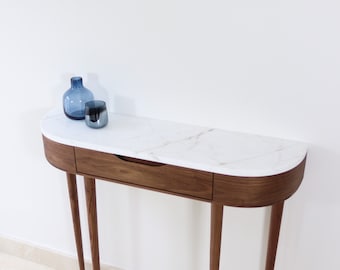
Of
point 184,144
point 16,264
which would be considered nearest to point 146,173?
point 184,144

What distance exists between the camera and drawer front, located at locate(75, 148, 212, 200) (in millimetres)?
1240

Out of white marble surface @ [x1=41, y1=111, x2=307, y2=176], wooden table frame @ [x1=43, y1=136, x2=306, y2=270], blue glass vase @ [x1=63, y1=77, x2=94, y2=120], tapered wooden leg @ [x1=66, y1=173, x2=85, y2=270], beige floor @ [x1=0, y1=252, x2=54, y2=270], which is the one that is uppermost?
blue glass vase @ [x1=63, y1=77, x2=94, y2=120]

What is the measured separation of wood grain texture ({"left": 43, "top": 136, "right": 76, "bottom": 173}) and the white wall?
0.27 m

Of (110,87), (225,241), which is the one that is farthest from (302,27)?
(225,241)

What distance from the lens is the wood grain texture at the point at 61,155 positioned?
1.39 meters

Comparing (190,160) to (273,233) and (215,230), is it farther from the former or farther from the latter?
(273,233)

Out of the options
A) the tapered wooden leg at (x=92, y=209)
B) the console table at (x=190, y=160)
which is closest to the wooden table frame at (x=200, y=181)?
the console table at (x=190, y=160)

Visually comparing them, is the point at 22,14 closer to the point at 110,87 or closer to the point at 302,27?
the point at 110,87

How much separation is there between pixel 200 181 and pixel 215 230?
0.18 meters

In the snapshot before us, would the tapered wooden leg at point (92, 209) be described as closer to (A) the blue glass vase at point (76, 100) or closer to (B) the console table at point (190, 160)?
(B) the console table at point (190, 160)

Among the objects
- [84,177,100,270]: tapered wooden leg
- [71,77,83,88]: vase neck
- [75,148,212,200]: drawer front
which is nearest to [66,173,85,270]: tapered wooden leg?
[84,177,100,270]: tapered wooden leg

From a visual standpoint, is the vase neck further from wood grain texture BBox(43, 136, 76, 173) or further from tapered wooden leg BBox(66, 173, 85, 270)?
tapered wooden leg BBox(66, 173, 85, 270)

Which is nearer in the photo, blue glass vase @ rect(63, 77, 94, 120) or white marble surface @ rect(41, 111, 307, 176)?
white marble surface @ rect(41, 111, 307, 176)

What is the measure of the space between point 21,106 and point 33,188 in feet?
1.30
